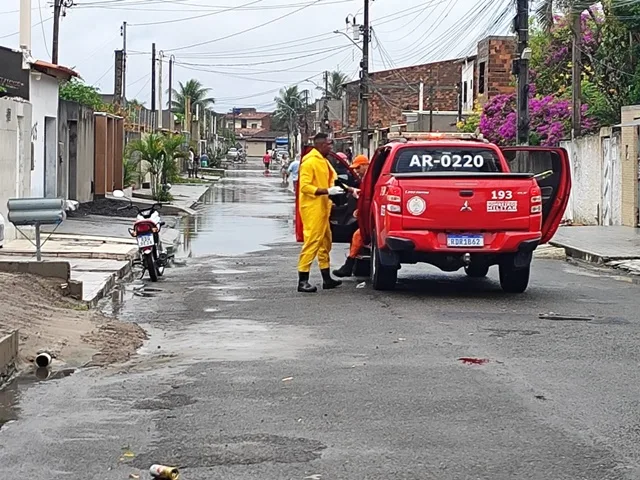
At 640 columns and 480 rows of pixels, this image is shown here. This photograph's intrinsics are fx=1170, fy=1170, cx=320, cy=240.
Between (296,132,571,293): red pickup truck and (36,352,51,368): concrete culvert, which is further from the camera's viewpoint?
(296,132,571,293): red pickup truck

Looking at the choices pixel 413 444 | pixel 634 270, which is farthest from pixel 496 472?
pixel 634 270

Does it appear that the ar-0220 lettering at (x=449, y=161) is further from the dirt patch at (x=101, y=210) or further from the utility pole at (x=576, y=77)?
the dirt patch at (x=101, y=210)

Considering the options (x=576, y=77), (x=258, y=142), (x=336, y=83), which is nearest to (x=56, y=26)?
(x=576, y=77)

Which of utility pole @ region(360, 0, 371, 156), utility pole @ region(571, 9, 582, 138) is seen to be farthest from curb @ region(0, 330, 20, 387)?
utility pole @ region(360, 0, 371, 156)

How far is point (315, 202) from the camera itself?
14.3 meters

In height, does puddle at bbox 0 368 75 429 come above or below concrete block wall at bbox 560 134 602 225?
below

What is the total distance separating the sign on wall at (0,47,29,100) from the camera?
21.5m

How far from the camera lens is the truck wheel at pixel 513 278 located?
46.6ft

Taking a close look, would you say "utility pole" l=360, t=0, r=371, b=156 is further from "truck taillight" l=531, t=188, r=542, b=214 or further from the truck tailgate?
the truck tailgate

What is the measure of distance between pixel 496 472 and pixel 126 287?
10665mm

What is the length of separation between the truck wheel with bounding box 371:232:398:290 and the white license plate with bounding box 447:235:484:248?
86 cm

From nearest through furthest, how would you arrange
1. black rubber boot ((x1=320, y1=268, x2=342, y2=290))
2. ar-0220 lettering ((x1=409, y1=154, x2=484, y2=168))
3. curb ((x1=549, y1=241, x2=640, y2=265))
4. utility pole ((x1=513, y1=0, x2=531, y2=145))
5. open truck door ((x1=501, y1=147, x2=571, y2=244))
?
black rubber boot ((x1=320, y1=268, x2=342, y2=290)), ar-0220 lettering ((x1=409, y1=154, x2=484, y2=168)), open truck door ((x1=501, y1=147, x2=571, y2=244)), curb ((x1=549, y1=241, x2=640, y2=265)), utility pole ((x1=513, y1=0, x2=531, y2=145))

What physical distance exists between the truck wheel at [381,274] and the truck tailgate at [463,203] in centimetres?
79

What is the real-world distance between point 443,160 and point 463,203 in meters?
1.54
